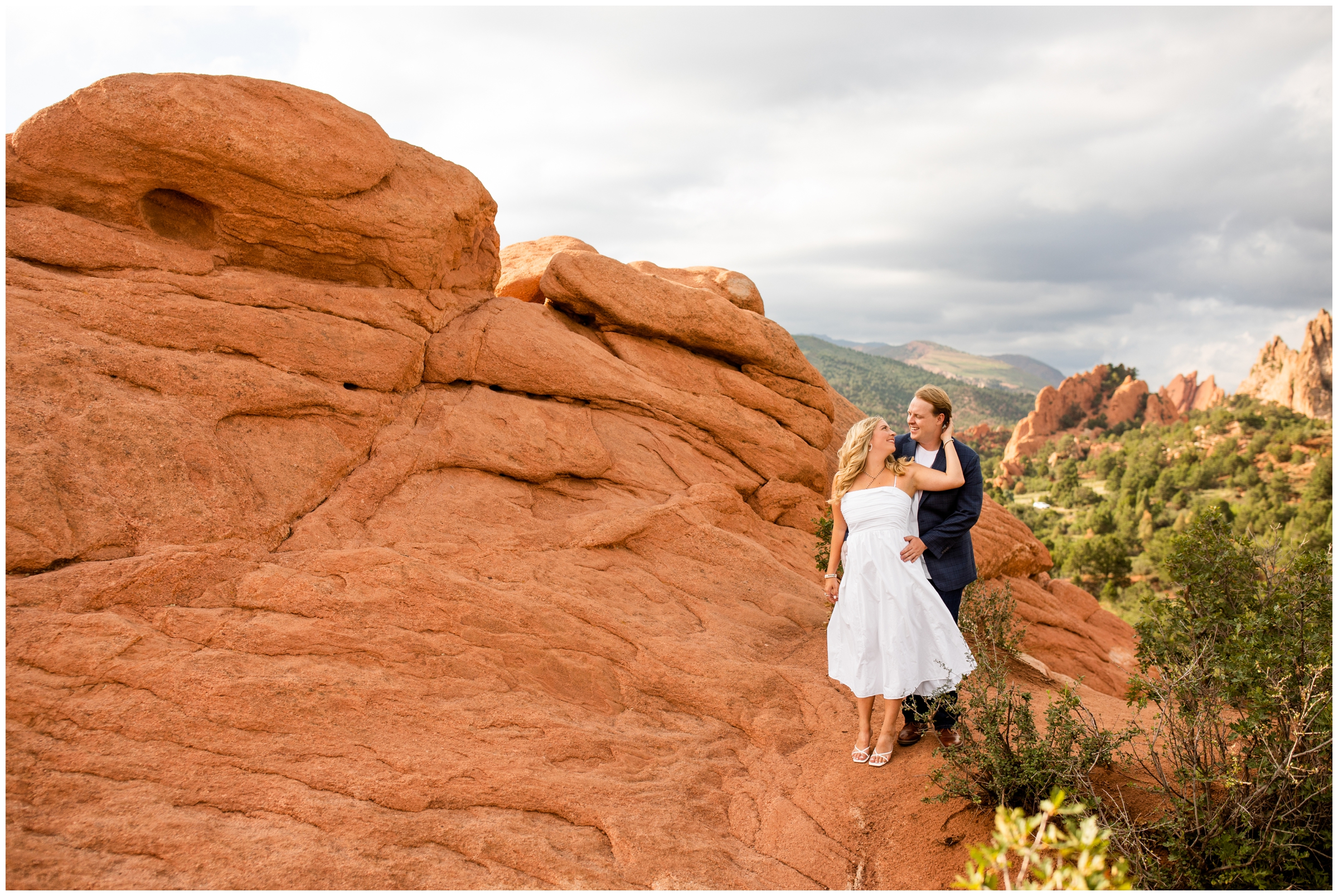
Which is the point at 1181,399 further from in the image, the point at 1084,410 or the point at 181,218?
the point at 181,218

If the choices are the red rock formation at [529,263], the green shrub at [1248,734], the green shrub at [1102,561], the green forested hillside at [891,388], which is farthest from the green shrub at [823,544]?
the green forested hillside at [891,388]

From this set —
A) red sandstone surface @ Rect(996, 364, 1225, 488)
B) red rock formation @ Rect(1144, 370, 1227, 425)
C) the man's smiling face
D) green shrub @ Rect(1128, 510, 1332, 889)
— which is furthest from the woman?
red rock formation @ Rect(1144, 370, 1227, 425)

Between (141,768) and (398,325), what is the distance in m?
5.78

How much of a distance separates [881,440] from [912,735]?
259 cm

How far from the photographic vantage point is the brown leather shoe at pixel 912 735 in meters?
6.30

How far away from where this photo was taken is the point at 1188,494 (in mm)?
61875

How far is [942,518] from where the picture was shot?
6.08 metres

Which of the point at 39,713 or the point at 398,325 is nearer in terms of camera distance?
the point at 39,713

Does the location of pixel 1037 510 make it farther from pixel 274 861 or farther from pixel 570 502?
pixel 274 861

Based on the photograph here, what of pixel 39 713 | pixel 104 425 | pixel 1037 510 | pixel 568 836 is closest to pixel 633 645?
pixel 568 836

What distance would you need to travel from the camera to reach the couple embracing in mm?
5742

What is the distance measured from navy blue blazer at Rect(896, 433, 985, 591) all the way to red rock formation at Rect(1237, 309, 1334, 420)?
12599 centimetres

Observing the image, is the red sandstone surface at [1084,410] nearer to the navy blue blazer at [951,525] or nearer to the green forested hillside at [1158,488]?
the green forested hillside at [1158,488]

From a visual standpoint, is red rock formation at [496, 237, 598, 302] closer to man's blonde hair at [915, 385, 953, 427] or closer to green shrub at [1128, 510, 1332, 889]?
man's blonde hair at [915, 385, 953, 427]
